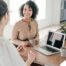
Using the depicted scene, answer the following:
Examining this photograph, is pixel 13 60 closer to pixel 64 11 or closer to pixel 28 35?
pixel 28 35

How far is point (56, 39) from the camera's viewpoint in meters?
2.49

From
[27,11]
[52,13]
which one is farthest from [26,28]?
[52,13]

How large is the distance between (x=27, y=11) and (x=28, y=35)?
0.39 m

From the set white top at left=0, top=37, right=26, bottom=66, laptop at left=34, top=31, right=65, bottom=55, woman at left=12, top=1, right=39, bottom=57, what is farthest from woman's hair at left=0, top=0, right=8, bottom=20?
woman at left=12, top=1, right=39, bottom=57

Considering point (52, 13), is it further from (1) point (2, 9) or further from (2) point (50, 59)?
(1) point (2, 9)

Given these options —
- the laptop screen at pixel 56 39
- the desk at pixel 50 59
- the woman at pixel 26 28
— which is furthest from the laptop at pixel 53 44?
the woman at pixel 26 28

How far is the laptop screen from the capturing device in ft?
8.06

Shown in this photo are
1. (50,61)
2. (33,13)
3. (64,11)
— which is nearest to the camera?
(50,61)

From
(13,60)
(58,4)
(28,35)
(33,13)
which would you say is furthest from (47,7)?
(13,60)

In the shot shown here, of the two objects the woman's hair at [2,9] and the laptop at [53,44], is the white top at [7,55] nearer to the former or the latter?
the woman's hair at [2,9]

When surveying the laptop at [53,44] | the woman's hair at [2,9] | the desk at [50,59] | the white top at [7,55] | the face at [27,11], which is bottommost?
the desk at [50,59]

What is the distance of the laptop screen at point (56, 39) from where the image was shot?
96.8 inches

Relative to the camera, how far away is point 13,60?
1.40 m

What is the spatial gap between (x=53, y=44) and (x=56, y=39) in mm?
96
